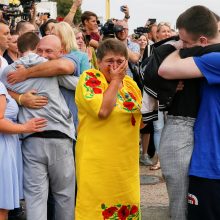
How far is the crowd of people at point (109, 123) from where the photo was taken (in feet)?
8.59

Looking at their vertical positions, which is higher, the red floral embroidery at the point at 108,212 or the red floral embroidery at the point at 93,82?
the red floral embroidery at the point at 93,82

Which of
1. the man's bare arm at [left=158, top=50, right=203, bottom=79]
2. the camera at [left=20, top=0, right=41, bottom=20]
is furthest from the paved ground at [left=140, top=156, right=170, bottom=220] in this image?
the camera at [left=20, top=0, right=41, bottom=20]

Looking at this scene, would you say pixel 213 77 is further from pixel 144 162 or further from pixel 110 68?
pixel 144 162

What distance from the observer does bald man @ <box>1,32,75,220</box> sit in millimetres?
3750

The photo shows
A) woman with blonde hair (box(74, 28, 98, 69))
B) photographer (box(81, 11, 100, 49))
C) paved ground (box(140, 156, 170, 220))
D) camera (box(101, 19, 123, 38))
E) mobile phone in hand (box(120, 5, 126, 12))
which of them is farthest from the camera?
mobile phone in hand (box(120, 5, 126, 12))

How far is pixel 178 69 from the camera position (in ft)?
8.60

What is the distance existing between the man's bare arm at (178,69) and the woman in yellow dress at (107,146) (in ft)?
2.18

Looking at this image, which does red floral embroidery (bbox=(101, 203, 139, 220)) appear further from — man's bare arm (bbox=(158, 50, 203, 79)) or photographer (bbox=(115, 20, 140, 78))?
photographer (bbox=(115, 20, 140, 78))

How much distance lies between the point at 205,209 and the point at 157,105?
0.69 m

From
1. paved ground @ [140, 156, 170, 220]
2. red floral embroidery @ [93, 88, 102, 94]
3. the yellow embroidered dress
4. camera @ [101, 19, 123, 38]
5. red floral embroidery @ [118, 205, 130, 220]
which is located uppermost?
camera @ [101, 19, 123, 38]

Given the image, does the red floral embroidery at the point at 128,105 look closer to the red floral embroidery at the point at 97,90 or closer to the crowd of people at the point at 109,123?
the crowd of people at the point at 109,123

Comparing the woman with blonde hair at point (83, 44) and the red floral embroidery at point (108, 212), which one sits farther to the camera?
the woman with blonde hair at point (83, 44)

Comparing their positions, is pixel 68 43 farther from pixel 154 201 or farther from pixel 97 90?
pixel 154 201

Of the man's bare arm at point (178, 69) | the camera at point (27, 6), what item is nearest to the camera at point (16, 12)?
the camera at point (27, 6)
